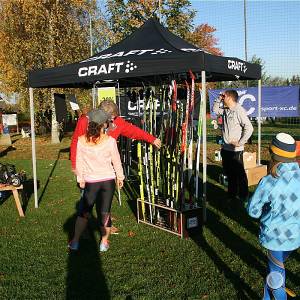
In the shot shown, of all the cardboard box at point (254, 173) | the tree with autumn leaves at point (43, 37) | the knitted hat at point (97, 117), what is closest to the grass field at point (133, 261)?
the knitted hat at point (97, 117)

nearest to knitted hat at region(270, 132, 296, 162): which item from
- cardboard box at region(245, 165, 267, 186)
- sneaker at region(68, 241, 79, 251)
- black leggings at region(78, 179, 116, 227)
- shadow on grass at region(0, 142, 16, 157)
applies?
black leggings at region(78, 179, 116, 227)

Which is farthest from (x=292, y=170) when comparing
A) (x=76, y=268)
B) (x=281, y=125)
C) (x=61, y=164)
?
(x=281, y=125)

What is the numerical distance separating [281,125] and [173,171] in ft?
74.2

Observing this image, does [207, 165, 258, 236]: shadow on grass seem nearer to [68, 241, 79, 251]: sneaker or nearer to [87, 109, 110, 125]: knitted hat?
[68, 241, 79, 251]: sneaker

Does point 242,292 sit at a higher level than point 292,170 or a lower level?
lower

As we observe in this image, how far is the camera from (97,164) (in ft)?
14.6

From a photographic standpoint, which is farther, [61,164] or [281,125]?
[281,125]

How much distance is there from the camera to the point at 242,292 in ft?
12.2

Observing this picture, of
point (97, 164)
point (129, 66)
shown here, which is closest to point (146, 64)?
point (129, 66)

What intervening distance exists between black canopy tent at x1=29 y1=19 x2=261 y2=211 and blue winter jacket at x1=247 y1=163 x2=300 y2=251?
242 cm

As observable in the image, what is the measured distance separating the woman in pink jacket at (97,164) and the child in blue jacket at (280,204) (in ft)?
6.22

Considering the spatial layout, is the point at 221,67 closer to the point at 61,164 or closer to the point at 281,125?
the point at 61,164

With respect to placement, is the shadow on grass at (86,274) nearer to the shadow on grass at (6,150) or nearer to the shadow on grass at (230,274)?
the shadow on grass at (230,274)

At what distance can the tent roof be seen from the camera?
17.2 ft
